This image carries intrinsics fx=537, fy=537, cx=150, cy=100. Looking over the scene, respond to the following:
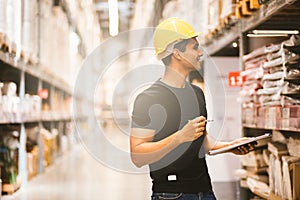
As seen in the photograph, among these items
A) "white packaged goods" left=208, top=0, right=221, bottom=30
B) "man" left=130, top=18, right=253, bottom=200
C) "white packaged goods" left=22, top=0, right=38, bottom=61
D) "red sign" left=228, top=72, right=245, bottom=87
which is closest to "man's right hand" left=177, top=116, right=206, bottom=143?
"man" left=130, top=18, right=253, bottom=200

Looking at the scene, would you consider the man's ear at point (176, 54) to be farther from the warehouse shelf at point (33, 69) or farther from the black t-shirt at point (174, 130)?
the warehouse shelf at point (33, 69)

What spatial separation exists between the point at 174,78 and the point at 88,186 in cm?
418

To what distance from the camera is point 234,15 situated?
4.22 meters

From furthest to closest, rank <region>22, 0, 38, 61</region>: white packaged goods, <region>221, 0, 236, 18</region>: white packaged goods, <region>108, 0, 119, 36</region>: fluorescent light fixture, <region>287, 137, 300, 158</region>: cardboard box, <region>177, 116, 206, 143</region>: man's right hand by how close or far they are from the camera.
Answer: <region>108, 0, 119, 36</region>: fluorescent light fixture → <region>22, 0, 38, 61</region>: white packaged goods → <region>221, 0, 236, 18</region>: white packaged goods → <region>287, 137, 300, 158</region>: cardboard box → <region>177, 116, 206, 143</region>: man's right hand

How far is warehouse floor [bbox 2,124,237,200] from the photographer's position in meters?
5.26

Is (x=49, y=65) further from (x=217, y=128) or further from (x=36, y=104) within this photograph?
(x=217, y=128)

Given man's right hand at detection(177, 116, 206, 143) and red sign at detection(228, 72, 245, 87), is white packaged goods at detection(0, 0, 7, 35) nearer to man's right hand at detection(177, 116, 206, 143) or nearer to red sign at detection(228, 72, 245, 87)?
red sign at detection(228, 72, 245, 87)

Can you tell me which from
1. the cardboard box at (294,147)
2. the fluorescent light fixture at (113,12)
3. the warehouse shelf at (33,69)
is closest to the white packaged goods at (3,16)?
the warehouse shelf at (33,69)

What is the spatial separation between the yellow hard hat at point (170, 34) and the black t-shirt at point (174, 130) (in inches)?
6.8

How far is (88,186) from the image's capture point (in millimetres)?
6180

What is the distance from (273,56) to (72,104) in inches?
397

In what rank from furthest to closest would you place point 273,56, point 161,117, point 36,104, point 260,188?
point 36,104, point 260,188, point 273,56, point 161,117

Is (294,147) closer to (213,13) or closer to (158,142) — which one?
(158,142)

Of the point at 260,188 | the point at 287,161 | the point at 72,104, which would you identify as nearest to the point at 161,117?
the point at 287,161
